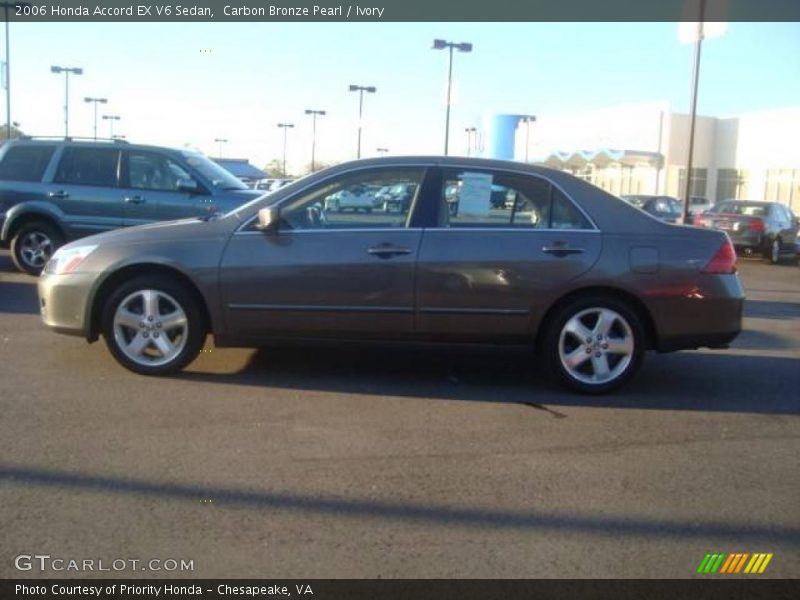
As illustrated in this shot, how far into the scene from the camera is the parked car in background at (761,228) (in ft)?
63.8

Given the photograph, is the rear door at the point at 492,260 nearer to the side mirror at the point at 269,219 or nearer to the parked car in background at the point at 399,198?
the parked car in background at the point at 399,198

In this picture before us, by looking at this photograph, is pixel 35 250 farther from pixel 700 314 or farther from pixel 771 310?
pixel 771 310

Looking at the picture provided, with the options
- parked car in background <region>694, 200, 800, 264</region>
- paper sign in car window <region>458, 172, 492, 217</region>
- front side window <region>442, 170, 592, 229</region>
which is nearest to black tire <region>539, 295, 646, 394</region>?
front side window <region>442, 170, 592, 229</region>

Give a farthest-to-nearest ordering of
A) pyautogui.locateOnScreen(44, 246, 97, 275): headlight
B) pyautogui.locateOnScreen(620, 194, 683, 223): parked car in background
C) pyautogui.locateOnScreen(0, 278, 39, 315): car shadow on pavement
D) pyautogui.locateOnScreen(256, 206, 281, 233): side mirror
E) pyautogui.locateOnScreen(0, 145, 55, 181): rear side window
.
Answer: pyautogui.locateOnScreen(620, 194, 683, 223): parked car in background
pyautogui.locateOnScreen(0, 145, 55, 181): rear side window
pyautogui.locateOnScreen(0, 278, 39, 315): car shadow on pavement
pyautogui.locateOnScreen(44, 246, 97, 275): headlight
pyautogui.locateOnScreen(256, 206, 281, 233): side mirror

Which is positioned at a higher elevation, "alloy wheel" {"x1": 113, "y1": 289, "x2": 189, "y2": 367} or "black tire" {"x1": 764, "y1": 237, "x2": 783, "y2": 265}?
"black tire" {"x1": 764, "y1": 237, "x2": 783, "y2": 265}

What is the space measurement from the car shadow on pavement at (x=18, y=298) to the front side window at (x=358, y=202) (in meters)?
4.18

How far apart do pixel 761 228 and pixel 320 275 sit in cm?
1662

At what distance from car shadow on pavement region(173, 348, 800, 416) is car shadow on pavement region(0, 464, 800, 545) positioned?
1840mm

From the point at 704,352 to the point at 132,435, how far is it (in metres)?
5.24

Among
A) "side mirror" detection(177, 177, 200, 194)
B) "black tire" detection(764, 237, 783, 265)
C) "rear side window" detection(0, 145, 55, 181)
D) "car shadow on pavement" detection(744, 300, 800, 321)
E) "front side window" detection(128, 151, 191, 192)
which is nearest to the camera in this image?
"car shadow on pavement" detection(744, 300, 800, 321)

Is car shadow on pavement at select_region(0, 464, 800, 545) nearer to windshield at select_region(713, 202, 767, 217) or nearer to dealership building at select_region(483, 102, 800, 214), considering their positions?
windshield at select_region(713, 202, 767, 217)

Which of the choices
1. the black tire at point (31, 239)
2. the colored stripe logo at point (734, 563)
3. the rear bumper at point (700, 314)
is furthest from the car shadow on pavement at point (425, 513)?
the black tire at point (31, 239)

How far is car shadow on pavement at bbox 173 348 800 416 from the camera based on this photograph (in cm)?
579

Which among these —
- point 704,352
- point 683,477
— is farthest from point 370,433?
point 704,352
